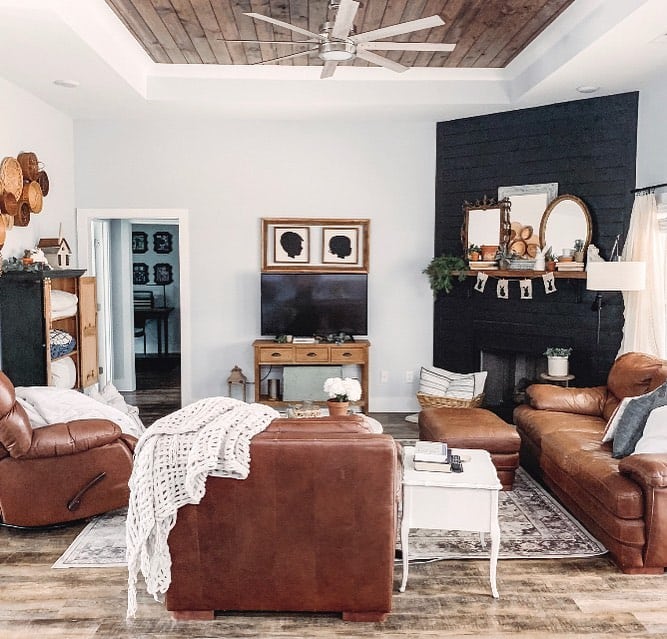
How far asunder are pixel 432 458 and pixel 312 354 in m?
3.32

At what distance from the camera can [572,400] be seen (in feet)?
17.0

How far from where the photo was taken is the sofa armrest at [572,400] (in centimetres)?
515

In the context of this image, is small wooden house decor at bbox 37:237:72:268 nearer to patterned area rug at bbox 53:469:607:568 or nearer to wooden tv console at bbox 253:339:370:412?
wooden tv console at bbox 253:339:370:412

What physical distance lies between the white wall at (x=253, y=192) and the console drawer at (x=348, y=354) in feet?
1.34

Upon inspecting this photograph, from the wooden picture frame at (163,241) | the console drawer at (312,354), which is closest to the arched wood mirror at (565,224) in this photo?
the console drawer at (312,354)

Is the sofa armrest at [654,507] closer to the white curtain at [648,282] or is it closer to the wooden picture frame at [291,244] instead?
the white curtain at [648,282]

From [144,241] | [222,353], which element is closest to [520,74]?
[222,353]

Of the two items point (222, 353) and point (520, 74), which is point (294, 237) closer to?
point (222, 353)

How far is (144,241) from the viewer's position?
35.0ft

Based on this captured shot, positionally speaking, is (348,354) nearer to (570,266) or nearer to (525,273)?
(525,273)

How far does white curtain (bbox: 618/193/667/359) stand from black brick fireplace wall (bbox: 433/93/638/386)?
1.10 ft

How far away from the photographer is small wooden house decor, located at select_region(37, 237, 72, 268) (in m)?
5.75

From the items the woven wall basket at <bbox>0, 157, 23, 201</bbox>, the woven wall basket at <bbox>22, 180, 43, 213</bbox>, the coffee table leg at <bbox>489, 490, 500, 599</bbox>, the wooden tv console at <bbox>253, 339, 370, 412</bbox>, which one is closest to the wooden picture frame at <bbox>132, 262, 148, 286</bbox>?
the wooden tv console at <bbox>253, 339, 370, 412</bbox>

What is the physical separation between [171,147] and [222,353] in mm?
2046
